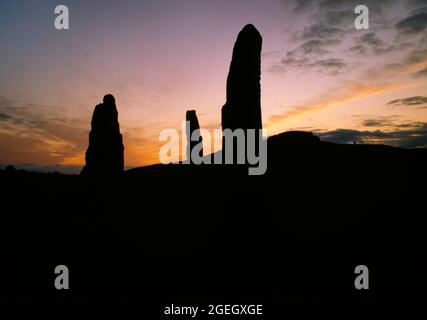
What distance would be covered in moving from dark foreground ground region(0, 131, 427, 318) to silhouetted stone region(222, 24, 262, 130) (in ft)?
8.22

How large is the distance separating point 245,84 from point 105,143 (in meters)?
13.2

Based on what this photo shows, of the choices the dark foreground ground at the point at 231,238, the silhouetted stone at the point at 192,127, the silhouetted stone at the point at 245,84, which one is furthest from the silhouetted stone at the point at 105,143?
the silhouetted stone at the point at 245,84

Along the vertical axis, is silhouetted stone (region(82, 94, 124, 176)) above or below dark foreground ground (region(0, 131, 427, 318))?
above

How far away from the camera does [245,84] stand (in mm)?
15555

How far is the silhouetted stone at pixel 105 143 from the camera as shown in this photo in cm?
2403

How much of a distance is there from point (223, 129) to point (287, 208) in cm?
816

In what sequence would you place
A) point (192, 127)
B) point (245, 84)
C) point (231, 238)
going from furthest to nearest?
point (192, 127)
point (245, 84)
point (231, 238)

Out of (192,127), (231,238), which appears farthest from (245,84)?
(192,127)

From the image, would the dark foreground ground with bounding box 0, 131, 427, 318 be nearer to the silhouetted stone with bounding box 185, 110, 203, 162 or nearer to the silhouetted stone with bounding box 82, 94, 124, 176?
the silhouetted stone with bounding box 82, 94, 124, 176

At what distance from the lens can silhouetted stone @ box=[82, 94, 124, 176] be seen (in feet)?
78.8

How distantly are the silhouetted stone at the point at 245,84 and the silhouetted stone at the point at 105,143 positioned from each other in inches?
460

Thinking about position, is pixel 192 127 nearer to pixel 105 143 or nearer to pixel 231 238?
pixel 105 143

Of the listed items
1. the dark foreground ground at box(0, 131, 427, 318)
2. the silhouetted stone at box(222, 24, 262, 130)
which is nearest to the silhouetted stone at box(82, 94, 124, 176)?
the dark foreground ground at box(0, 131, 427, 318)
